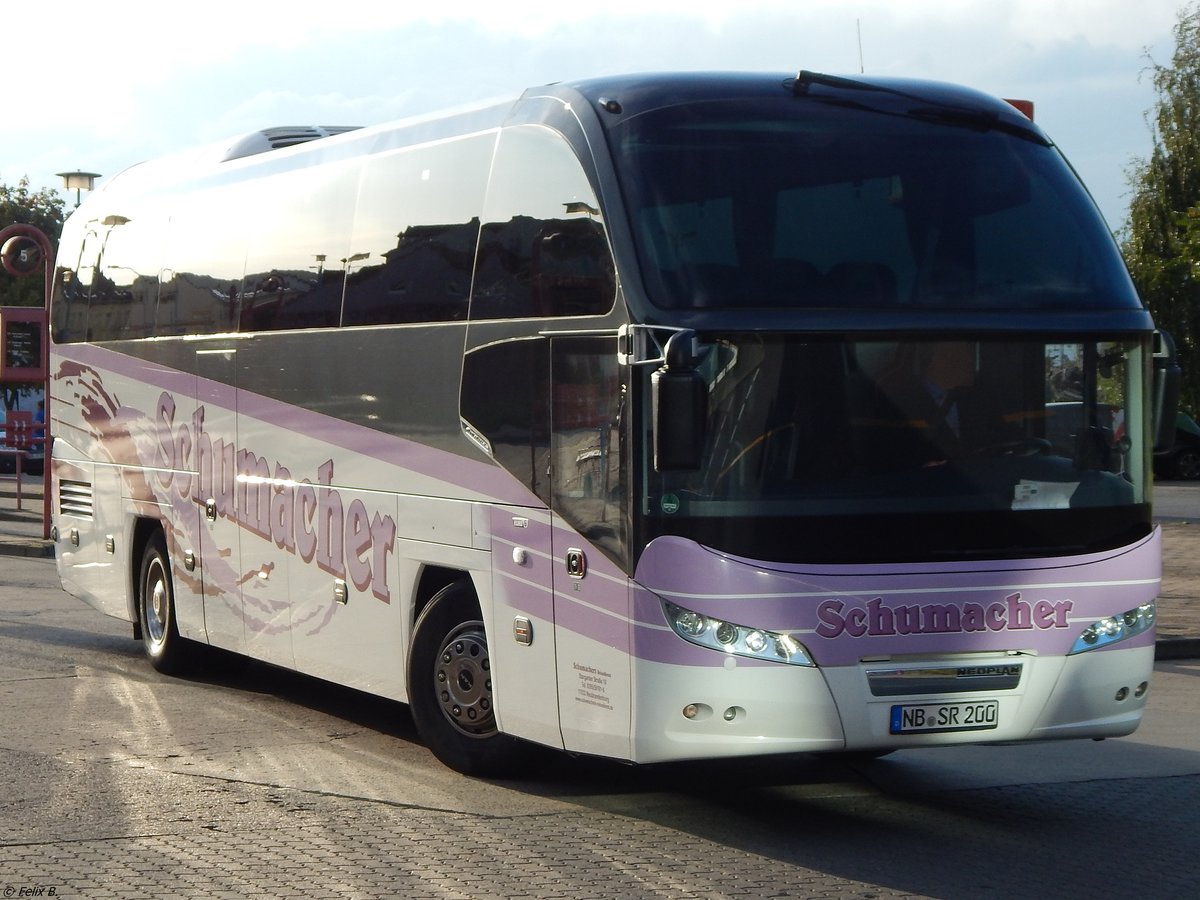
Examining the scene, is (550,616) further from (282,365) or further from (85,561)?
(85,561)

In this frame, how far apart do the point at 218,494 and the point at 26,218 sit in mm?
48925

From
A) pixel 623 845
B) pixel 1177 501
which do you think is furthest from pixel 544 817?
pixel 1177 501

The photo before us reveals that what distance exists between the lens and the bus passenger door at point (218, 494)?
1205 centimetres

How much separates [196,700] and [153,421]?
2.29 m

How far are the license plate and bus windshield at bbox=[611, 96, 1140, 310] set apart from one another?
66.2 inches

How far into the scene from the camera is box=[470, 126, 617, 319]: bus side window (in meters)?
8.17

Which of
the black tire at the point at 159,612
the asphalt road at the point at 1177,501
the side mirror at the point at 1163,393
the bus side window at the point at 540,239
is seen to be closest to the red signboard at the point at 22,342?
the black tire at the point at 159,612

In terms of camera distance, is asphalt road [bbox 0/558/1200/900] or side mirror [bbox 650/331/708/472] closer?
asphalt road [bbox 0/558/1200/900]

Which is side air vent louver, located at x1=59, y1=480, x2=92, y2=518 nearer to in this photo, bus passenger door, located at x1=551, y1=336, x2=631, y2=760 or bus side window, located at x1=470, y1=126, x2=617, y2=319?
bus side window, located at x1=470, y1=126, x2=617, y2=319

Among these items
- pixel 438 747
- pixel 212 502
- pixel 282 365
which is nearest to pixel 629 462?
pixel 438 747

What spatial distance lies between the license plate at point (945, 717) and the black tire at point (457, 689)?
7.14 ft

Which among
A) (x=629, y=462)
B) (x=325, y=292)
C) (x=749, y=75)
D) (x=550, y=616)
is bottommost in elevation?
(x=550, y=616)

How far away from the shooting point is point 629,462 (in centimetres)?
773

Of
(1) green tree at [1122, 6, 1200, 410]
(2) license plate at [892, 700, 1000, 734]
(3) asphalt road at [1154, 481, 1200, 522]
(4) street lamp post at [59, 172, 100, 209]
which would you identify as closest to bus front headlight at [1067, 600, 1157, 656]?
(2) license plate at [892, 700, 1000, 734]
